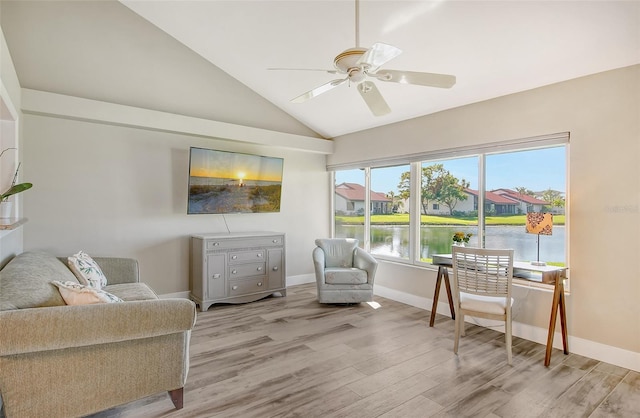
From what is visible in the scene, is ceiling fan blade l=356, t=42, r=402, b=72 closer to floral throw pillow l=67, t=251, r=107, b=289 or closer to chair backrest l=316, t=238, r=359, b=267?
floral throw pillow l=67, t=251, r=107, b=289

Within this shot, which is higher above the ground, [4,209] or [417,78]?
[417,78]

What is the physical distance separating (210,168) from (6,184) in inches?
82.3

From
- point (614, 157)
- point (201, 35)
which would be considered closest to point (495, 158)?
point (614, 157)

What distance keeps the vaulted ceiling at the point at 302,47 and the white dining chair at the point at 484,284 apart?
72.0 inches

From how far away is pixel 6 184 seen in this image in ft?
9.83

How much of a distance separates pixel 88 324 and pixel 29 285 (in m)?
0.54

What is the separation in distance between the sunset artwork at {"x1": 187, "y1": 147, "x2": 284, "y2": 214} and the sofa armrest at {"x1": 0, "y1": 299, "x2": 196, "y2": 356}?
8.52 ft

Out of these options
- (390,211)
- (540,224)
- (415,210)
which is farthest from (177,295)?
(540,224)

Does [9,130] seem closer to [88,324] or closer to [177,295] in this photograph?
[88,324]

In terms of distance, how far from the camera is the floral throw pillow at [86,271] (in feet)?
10.0

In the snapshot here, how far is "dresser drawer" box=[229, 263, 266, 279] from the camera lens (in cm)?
453

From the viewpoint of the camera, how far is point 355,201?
19.0 ft

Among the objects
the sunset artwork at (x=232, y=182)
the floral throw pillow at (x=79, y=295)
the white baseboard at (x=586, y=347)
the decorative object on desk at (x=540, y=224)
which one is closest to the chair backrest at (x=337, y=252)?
the sunset artwork at (x=232, y=182)

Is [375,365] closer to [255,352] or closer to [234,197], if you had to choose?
[255,352]
